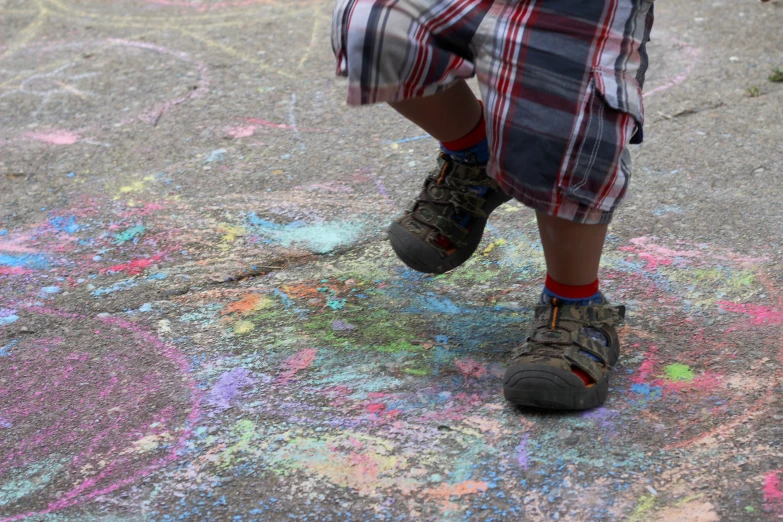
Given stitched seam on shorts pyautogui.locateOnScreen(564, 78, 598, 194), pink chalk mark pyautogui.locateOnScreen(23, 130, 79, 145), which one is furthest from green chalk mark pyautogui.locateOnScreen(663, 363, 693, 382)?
pink chalk mark pyautogui.locateOnScreen(23, 130, 79, 145)

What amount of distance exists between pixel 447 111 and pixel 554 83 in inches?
13.2

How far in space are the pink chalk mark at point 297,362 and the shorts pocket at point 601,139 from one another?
1.95 ft

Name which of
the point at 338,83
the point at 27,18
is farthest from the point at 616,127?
the point at 27,18

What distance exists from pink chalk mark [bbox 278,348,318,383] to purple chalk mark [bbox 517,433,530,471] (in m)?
0.46

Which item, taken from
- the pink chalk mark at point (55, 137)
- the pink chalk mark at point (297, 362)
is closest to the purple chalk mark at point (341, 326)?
the pink chalk mark at point (297, 362)

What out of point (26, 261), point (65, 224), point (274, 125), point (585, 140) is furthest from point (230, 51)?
point (585, 140)

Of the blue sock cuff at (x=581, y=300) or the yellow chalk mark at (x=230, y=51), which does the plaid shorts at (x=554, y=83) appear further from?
the yellow chalk mark at (x=230, y=51)

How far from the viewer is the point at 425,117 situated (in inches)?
66.3

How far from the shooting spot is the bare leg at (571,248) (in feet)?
4.85

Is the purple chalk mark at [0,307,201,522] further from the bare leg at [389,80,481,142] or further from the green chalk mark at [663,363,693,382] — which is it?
the green chalk mark at [663,363,693,382]

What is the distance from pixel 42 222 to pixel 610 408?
1553 mm

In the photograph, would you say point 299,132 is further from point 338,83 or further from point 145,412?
point 145,412

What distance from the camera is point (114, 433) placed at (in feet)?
4.80

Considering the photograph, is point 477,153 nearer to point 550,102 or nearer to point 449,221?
point 449,221
